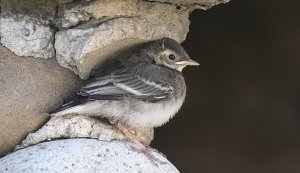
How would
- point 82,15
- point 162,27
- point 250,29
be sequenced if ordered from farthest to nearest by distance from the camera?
1. point 250,29
2. point 162,27
3. point 82,15

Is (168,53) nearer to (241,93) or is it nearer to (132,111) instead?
(132,111)

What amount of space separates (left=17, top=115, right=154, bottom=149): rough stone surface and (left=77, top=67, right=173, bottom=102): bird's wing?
0.44 feet

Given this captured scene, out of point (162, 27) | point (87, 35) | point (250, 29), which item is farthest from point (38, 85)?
point (250, 29)

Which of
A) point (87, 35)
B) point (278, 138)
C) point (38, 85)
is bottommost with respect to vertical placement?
point (278, 138)

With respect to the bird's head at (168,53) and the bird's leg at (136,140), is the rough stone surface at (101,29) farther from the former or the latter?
the bird's leg at (136,140)

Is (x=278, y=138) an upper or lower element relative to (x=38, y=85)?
lower

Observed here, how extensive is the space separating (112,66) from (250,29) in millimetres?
2092

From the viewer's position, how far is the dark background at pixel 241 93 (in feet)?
19.5

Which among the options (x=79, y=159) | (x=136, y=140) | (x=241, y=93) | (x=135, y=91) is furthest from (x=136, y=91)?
(x=241, y=93)

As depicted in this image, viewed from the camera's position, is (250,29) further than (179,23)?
Yes

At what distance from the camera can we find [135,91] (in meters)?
4.02

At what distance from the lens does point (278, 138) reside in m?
6.18

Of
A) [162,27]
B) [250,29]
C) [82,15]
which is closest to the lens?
[82,15]

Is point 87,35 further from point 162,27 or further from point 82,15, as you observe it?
point 162,27
